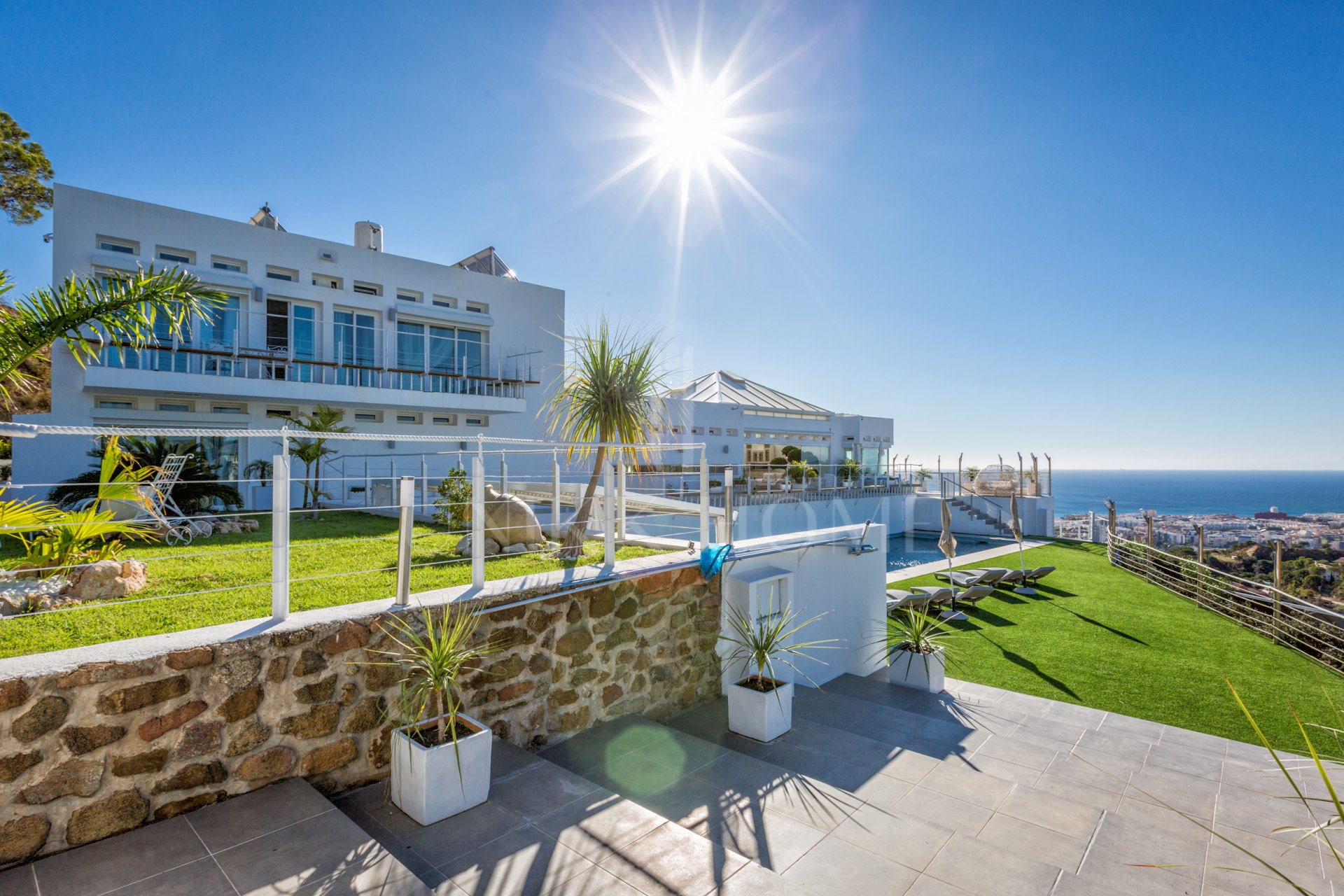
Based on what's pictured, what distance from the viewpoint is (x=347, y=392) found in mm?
15883

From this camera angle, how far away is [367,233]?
19.1 metres

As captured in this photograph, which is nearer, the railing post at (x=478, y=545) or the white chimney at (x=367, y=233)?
the railing post at (x=478, y=545)

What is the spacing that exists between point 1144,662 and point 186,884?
989 cm

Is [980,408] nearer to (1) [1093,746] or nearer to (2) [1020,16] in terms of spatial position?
(2) [1020,16]

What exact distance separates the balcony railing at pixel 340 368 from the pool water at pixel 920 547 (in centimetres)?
1253

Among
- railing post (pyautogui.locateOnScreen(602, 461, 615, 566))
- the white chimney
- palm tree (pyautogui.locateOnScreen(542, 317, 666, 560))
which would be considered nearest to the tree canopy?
the white chimney

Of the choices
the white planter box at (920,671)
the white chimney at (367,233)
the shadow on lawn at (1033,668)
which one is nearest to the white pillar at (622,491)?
the white planter box at (920,671)

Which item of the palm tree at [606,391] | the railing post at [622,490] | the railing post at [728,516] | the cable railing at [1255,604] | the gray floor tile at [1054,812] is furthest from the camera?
the cable railing at [1255,604]

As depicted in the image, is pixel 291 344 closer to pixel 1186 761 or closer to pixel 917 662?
pixel 917 662

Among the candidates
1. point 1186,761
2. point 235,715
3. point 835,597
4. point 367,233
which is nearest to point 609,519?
point 235,715

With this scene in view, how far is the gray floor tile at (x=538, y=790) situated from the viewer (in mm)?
3400

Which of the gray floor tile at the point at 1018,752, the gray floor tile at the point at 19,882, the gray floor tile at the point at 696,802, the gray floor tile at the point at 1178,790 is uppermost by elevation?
the gray floor tile at the point at 19,882

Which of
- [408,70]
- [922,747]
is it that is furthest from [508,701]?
[408,70]

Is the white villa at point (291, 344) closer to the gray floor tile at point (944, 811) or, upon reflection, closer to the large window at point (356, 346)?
the large window at point (356, 346)
